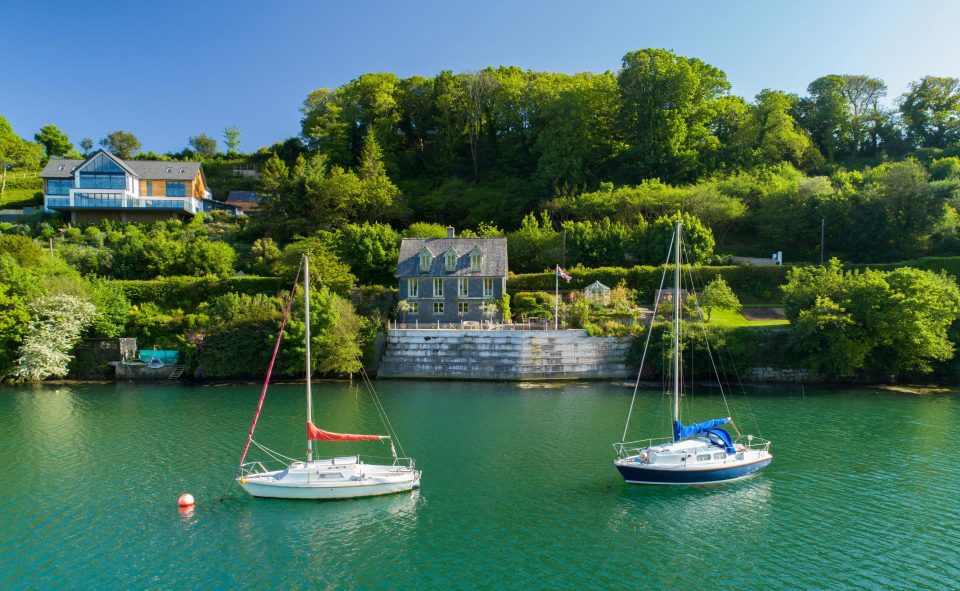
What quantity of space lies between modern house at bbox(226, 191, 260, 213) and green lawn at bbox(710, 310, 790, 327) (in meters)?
71.5

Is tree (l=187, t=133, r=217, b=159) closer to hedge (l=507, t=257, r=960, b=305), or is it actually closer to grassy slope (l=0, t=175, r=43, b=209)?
grassy slope (l=0, t=175, r=43, b=209)

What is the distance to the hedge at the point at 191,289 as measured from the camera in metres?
56.0

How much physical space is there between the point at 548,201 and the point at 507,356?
3304 centimetres

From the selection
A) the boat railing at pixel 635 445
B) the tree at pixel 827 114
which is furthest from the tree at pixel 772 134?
the boat railing at pixel 635 445

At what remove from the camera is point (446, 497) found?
2356 cm

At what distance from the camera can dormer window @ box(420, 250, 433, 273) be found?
175 ft

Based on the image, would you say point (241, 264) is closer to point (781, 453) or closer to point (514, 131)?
point (514, 131)

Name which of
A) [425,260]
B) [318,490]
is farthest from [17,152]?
[318,490]

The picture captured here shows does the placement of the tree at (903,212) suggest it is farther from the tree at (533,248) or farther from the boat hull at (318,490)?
the boat hull at (318,490)

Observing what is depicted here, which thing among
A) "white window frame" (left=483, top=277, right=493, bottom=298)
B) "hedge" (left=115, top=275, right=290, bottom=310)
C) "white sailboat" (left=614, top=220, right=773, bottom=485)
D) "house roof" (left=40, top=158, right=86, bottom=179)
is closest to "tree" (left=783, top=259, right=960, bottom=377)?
"white sailboat" (left=614, top=220, right=773, bottom=485)

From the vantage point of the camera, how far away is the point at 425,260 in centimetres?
5356

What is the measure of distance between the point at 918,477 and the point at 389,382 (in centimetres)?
3380

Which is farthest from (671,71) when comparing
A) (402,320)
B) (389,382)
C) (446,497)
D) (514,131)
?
(446,497)

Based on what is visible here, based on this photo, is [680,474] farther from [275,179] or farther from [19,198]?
[19,198]
